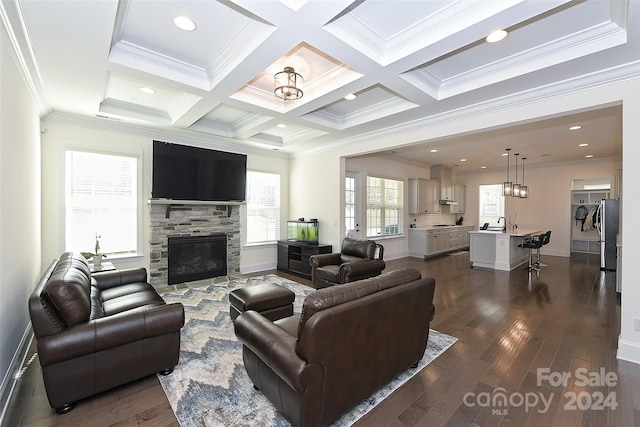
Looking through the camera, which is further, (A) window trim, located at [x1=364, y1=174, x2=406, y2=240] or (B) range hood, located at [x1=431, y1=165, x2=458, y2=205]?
(B) range hood, located at [x1=431, y1=165, x2=458, y2=205]

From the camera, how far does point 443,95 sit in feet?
11.6

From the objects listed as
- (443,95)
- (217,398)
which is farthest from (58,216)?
(443,95)

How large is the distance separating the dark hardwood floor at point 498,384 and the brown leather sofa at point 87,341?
17 cm

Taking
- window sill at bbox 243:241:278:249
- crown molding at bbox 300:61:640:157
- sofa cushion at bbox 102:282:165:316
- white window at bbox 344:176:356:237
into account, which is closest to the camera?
sofa cushion at bbox 102:282:165:316

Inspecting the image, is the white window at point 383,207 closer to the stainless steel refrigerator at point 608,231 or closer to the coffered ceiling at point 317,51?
the coffered ceiling at point 317,51

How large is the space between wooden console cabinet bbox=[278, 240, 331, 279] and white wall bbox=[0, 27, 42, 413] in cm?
399

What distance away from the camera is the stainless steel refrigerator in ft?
20.7

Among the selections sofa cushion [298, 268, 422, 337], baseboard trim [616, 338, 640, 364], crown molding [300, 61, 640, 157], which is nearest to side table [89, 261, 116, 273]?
sofa cushion [298, 268, 422, 337]

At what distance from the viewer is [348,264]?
428 centimetres

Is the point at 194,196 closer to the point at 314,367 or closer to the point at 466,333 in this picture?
the point at 314,367

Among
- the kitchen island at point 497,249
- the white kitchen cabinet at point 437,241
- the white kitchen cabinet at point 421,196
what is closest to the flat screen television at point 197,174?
the white kitchen cabinet at point 421,196

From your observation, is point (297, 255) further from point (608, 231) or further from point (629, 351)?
point (608, 231)

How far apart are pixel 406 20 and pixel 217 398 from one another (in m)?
3.38

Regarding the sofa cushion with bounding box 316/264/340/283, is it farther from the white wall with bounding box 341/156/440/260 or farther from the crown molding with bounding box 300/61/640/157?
the white wall with bounding box 341/156/440/260
